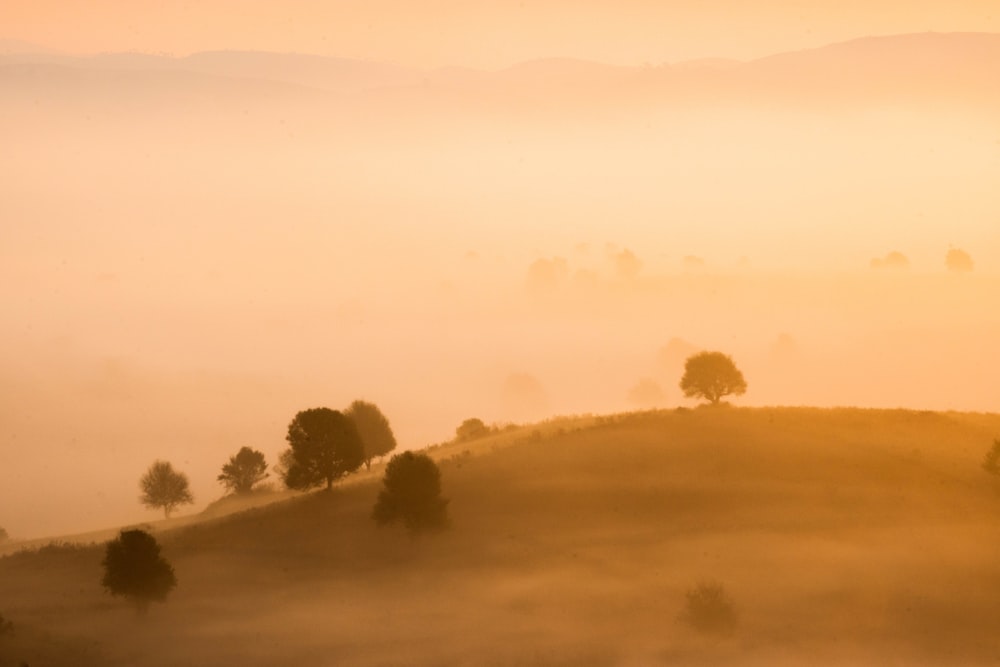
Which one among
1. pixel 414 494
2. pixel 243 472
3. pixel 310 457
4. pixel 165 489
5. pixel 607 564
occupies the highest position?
pixel 165 489

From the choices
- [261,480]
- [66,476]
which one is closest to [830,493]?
[261,480]

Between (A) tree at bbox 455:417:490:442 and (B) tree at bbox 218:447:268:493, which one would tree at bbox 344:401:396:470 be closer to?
(A) tree at bbox 455:417:490:442

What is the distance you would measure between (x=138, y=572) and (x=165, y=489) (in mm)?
48858

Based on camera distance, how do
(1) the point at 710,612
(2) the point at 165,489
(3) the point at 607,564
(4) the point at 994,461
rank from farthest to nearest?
1. (2) the point at 165,489
2. (4) the point at 994,461
3. (3) the point at 607,564
4. (1) the point at 710,612

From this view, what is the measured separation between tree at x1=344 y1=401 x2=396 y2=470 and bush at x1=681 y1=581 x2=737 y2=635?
3883 cm

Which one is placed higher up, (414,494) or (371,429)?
(371,429)

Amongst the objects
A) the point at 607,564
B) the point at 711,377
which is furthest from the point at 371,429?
the point at 607,564

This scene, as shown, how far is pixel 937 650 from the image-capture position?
50.0 metres

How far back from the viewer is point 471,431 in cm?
9706

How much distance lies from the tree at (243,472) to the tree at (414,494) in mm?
32260

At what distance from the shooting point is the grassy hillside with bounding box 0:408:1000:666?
50.0 m

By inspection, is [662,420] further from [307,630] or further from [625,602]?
[307,630]

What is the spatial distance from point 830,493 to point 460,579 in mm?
22647

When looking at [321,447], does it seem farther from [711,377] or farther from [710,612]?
[711,377]
